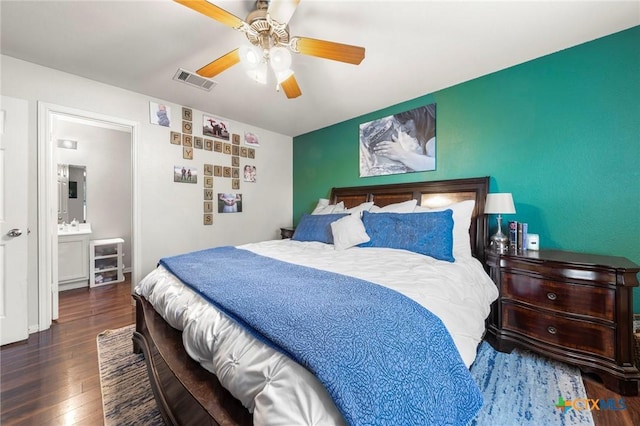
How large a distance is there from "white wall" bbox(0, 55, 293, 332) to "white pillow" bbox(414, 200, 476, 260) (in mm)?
2810

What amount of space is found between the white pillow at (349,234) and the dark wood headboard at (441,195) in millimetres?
778

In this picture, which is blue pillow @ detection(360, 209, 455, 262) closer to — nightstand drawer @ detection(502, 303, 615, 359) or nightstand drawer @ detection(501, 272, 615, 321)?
nightstand drawer @ detection(501, 272, 615, 321)

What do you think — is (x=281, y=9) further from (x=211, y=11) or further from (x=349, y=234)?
(x=349, y=234)

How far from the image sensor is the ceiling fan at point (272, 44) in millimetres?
1401

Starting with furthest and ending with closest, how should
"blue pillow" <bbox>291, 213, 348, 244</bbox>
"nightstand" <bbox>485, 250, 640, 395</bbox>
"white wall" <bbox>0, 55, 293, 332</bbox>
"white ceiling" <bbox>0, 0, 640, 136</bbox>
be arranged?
1. "blue pillow" <bbox>291, 213, 348, 244</bbox>
2. "white wall" <bbox>0, 55, 293, 332</bbox>
3. "white ceiling" <bbox>0, 0, 640, 136</bbox>
4. "nightstand" <bbox>485, 250, 640, 395</bbox>

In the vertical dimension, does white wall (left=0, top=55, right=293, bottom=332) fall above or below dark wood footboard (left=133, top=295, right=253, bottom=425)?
above

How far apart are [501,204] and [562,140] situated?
2.37 feet

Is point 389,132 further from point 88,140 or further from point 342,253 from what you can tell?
point 88,140

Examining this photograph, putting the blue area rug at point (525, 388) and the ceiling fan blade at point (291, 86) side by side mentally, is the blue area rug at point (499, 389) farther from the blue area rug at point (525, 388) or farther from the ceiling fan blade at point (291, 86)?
the ceiling fan blade at point (291, 86)

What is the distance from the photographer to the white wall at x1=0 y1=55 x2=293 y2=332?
232cm

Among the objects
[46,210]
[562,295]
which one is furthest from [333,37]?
[46,210]

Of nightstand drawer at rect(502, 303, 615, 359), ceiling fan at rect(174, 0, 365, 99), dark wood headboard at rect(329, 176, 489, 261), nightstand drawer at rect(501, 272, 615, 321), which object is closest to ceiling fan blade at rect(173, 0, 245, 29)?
ceiling fan at rect(174, 0, 365, 99)

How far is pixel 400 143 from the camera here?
3.07m

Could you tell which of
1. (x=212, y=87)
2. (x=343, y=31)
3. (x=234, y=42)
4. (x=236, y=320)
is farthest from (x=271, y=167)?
(x=236, y=320)
